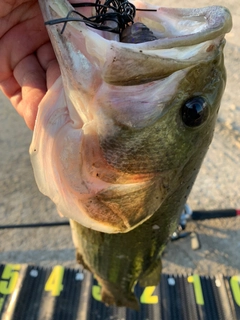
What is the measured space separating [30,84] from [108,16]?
0.51 metres

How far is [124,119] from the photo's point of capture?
3.30 feet

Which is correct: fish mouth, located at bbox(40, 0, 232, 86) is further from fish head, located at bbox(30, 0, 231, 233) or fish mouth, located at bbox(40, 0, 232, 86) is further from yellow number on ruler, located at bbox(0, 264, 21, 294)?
yellow number on ruler, located at bbox(0, 264, 21, 294)

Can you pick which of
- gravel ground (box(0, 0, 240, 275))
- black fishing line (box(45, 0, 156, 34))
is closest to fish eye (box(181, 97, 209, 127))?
black fishing line (box(45, 0, 156, 34))

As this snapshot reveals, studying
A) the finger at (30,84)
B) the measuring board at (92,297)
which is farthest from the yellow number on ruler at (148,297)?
the finger at (30,84)

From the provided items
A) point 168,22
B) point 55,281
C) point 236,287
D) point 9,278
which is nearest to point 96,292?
point 55,281

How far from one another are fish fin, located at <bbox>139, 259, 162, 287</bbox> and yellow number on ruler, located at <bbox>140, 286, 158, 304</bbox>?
48cm

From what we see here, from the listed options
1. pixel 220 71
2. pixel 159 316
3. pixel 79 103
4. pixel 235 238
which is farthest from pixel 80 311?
pixel 220 71

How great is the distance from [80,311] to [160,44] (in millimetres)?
1565

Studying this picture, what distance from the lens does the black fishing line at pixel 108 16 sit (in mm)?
972

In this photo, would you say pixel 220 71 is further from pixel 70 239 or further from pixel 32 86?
pixel 70 239

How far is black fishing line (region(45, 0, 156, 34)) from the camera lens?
0.97 m

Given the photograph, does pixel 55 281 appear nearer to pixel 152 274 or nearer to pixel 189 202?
pixel 152 274

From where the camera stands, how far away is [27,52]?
150 centimetres

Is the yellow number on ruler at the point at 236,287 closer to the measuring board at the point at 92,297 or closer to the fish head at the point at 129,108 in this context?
the measuring board at the point at 92,297
